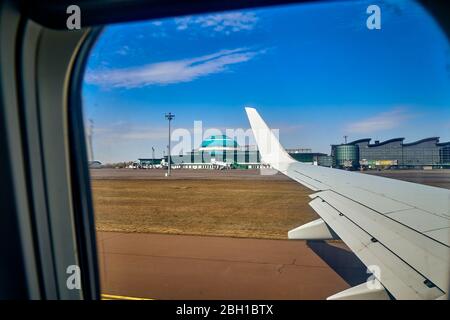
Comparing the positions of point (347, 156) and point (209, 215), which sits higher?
point (347, 156)

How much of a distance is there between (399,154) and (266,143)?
310 cm

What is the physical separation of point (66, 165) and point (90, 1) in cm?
93

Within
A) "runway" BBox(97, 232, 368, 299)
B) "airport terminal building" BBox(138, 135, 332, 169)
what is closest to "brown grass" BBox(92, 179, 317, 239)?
"runway" BBox(97, 232, 368, 299)

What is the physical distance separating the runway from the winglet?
6.62 feet

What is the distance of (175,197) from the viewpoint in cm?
1234

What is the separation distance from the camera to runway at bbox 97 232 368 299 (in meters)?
3.30

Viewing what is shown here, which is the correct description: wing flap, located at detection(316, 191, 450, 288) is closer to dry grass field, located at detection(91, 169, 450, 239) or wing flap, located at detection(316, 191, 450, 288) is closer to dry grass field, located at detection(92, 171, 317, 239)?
dry grass field, located at detection(91, 169, 450, 239)

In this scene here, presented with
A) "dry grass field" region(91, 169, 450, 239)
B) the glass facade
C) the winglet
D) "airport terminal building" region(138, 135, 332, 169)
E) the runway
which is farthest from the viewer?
the glass facade

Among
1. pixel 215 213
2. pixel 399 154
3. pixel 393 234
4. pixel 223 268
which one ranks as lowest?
pixel 215 213

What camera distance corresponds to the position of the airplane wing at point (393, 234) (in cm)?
161

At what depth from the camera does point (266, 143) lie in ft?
23.9

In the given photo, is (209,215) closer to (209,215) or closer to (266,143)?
(209,215)

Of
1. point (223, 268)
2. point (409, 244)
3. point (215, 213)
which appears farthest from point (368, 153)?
point (409, 244)
